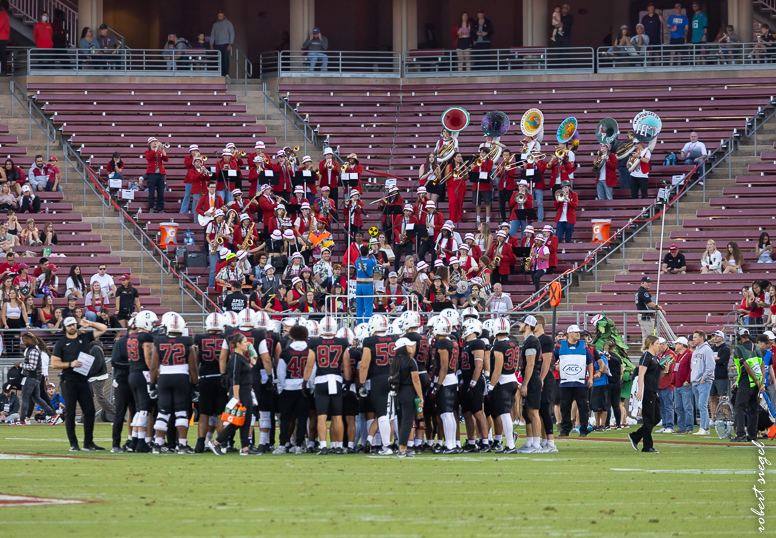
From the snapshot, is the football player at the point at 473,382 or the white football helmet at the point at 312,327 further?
the white football helmet at the point at 312,327

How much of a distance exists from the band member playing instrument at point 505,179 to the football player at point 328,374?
40.4ft

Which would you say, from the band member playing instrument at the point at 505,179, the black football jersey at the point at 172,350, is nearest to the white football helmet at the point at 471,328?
the black football jersey at the point at 172,350

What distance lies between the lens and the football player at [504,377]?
13.9 metres

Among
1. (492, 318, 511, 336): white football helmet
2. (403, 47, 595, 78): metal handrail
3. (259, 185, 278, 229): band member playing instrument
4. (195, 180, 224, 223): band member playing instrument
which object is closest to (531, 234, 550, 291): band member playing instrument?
(259, 185, 278, 229): band member playing instrument

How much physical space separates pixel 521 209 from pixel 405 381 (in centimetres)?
1207

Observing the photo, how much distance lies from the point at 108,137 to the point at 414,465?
18.4 m

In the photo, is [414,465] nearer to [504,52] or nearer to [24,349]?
[24,349]

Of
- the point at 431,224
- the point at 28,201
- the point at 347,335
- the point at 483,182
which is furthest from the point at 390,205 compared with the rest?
the point at 347,335

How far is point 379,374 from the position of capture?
45.3 ft

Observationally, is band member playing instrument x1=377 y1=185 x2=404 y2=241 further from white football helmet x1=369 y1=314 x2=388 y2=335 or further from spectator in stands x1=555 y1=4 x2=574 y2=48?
white football helmet x1=369 y1=314 x2=388 y2=335

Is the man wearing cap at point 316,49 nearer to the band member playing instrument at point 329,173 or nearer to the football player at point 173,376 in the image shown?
the band member playing instrument at point 329,173

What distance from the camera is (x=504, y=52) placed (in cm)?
3425

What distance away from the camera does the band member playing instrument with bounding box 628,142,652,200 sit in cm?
2636

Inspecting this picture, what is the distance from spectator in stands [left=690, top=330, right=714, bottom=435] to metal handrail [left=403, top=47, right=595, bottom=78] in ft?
46.6
